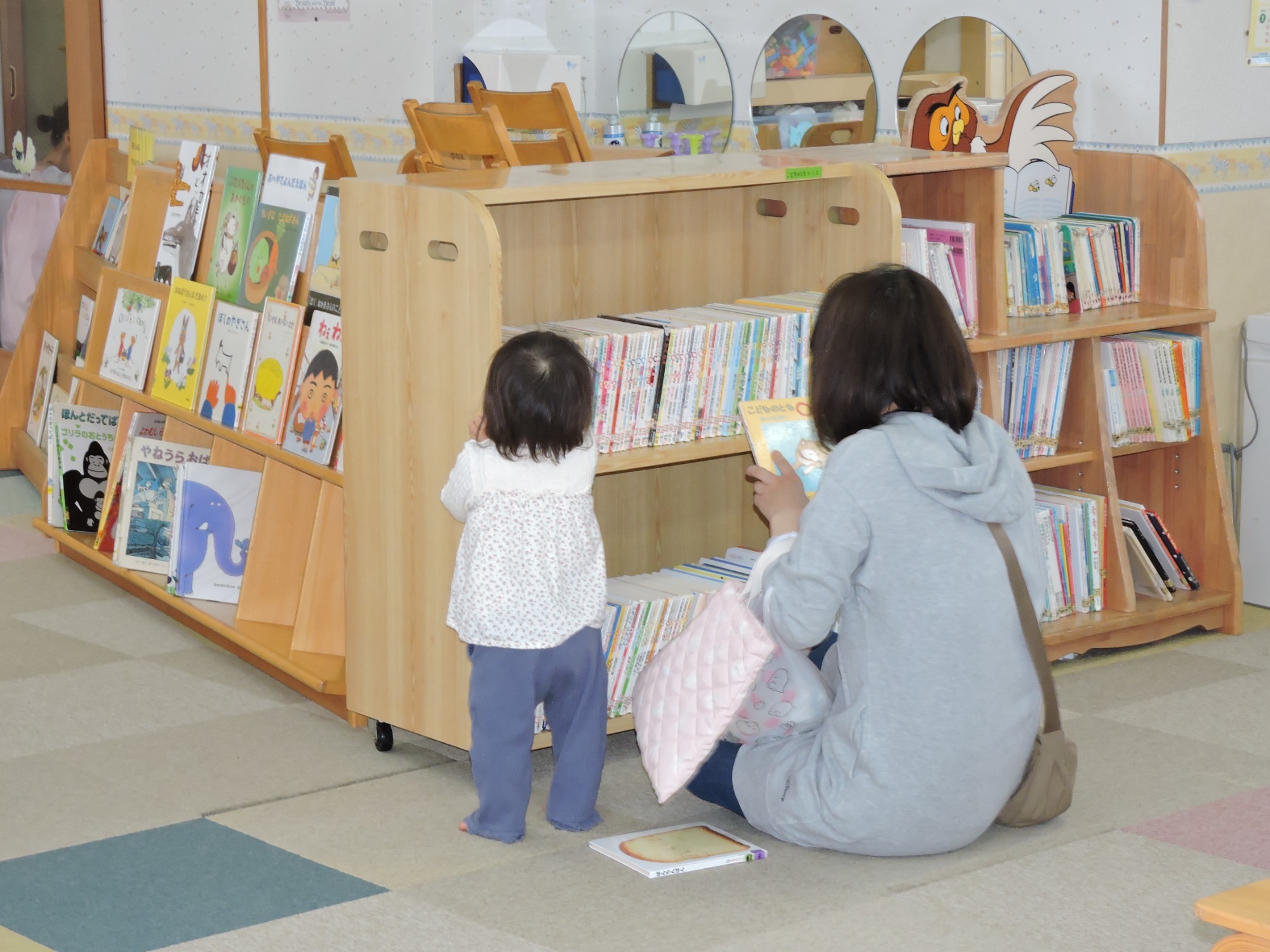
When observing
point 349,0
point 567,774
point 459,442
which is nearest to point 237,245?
point 459,442

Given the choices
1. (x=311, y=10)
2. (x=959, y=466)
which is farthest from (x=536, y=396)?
(x=311, y=10)

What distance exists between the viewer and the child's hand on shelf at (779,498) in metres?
2.81

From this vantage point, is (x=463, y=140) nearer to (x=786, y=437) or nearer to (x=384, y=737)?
(x=786, y=437)

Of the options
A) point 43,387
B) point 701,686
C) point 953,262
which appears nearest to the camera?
point 701,686

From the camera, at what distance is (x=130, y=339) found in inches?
177

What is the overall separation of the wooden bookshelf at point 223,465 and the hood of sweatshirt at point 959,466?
1405 millimetres

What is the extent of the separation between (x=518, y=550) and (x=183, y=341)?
181cm

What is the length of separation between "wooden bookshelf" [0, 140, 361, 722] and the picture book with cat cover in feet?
3.04

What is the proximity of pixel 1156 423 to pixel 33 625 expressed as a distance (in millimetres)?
2991

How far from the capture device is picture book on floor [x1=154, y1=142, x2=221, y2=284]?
430cm

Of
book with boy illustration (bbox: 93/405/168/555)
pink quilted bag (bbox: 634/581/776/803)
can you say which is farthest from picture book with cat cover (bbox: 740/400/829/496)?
book with boy illustration (bbox: 93/405/168/555)

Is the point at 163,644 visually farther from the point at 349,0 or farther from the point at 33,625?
the point at 349,0

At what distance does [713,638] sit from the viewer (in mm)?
2730

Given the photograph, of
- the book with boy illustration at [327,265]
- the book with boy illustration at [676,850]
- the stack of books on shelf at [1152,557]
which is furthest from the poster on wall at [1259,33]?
the book with boy illustration at [676,850]
